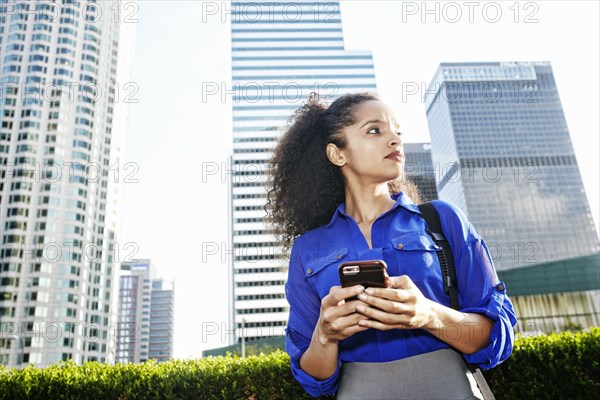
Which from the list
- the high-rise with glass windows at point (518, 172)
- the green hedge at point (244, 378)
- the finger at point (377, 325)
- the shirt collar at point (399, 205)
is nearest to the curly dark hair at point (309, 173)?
Answer: the shirt collar at point (399, 205)

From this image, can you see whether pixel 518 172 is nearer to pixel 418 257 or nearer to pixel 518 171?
pixel 518 171

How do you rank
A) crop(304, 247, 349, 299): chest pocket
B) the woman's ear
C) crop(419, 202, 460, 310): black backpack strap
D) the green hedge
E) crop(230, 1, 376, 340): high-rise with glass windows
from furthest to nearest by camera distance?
crop(230, 1, 376, 340): high-rise with glass windows → the green hedge → the woman's ear → crop(304, 247, 349, 299): chest pocket → crop(419, 202, 460, 310): black backpack strap

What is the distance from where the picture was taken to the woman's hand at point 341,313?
5.38 feet

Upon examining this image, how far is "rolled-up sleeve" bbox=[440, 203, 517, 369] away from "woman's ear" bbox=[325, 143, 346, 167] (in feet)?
2.42

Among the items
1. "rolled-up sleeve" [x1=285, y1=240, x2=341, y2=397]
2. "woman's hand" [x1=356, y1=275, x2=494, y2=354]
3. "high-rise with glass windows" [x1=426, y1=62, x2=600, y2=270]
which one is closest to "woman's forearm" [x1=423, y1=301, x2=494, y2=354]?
"woman's hand" [x1=356, y1=275, x2=494, y2=354]

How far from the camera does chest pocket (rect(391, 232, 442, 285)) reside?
198 cm

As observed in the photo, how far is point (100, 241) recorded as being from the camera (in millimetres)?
92812

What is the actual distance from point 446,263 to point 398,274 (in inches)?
8.3

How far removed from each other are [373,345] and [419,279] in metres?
0.34

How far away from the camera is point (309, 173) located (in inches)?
113

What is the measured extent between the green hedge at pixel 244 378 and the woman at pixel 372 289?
9.14ft

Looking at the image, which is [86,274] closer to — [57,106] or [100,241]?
[100,241]

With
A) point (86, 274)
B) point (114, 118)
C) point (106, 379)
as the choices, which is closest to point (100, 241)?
point (86, 274)

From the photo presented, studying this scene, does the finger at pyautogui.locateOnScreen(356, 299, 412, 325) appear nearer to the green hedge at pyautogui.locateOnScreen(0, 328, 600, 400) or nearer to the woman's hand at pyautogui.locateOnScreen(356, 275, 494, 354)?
the woman's hand at pyautogui.locateOnScreen(356, 275, 494, 354)
